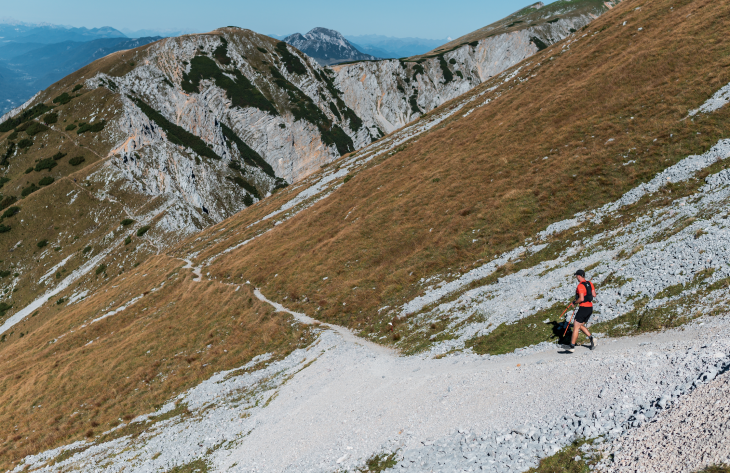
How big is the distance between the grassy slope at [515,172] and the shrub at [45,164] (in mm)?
117480

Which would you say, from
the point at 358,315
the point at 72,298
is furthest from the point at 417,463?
the point at 72,298

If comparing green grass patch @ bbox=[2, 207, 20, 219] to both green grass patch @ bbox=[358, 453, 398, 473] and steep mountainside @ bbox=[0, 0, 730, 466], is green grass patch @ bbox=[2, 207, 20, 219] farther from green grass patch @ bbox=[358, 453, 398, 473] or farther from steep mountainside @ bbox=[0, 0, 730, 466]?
green grass patch @ bbox=[358, 453, 398, 473]

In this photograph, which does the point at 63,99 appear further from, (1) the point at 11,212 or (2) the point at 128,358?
(2) the point at 128,358

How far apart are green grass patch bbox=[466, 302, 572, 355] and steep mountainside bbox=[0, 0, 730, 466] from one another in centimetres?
18

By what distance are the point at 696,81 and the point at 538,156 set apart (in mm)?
15971

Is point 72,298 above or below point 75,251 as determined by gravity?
below

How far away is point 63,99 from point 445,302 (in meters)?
203

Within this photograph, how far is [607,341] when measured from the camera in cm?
1697

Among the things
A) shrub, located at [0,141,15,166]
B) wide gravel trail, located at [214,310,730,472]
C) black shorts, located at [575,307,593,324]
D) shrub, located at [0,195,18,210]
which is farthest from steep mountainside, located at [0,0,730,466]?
shrub, located at [0,141,15,166]

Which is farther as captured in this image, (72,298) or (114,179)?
(114,179)

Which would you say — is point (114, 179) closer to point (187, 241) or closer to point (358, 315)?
point (187, 241)

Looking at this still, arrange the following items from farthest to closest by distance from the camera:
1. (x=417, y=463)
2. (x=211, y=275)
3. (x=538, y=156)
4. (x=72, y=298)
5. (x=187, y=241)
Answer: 1. (x=187, y=241)
2. (x=72, y=298)
3. (x=211, y=275)
4. (x=538, y=156)
5. (x=417, y=463)

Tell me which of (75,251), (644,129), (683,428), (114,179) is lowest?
(683,428)

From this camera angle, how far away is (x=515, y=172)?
45.3 meters
